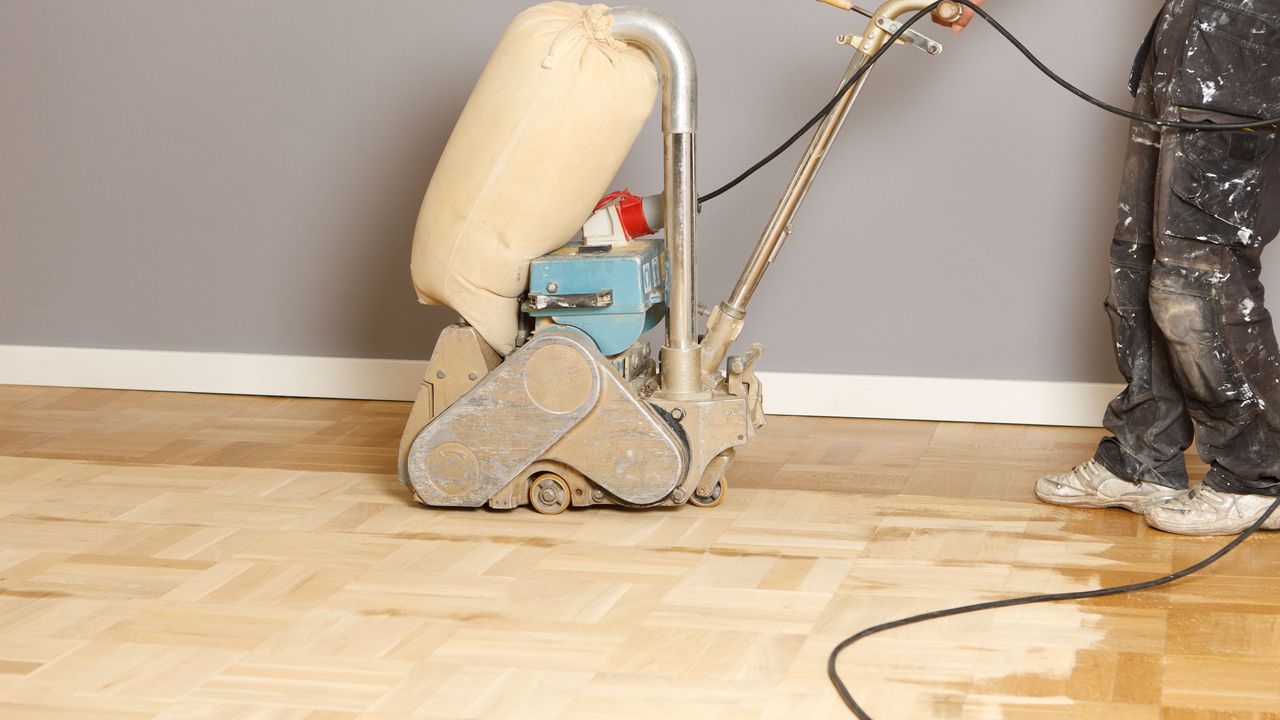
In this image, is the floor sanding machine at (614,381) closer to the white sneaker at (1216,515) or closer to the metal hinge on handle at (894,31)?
the metal hinge on handle at (894,31)

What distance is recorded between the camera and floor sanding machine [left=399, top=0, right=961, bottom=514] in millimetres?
2193

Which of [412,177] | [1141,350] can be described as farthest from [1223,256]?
[412,177]

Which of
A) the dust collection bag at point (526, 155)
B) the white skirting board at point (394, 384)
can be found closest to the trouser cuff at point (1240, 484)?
the white skirting board at point (394, 384)

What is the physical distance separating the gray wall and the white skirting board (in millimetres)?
31

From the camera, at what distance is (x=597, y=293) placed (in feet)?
7.33

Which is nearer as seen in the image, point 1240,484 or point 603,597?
point 603,597

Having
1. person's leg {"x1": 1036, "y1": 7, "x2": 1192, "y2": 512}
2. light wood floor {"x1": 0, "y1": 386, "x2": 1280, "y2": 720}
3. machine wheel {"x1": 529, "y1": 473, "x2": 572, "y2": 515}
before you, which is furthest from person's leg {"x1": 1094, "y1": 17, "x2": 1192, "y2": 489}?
machine wheel {"x1": 529, "y1": 473, "x2": 572, "y2": 515}

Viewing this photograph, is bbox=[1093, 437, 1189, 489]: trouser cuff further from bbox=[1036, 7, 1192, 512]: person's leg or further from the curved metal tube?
the curved metal tube

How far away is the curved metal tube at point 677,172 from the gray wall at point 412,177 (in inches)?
26.0

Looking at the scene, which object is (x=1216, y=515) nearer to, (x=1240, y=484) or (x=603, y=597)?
(x=1240, y=484)

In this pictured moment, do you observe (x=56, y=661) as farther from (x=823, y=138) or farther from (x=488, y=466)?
(x=823, y=138)

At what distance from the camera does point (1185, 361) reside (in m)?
2.14

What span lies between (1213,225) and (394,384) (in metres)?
1.78

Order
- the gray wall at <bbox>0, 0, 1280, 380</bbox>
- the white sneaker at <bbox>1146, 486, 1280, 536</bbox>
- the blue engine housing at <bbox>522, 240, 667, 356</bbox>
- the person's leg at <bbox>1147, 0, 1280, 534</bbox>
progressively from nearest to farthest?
the person's leg at <bbox>1147, 0, 1280, 534</bbox> → the white sneaker at <bbox>1146, 486, 1280, 536</bbox> → the blue engine housing at <bbox>522, 240, 667, 356</bbox> → the gray wall at <bbox>0, 0, 1280, 380</bbox>
